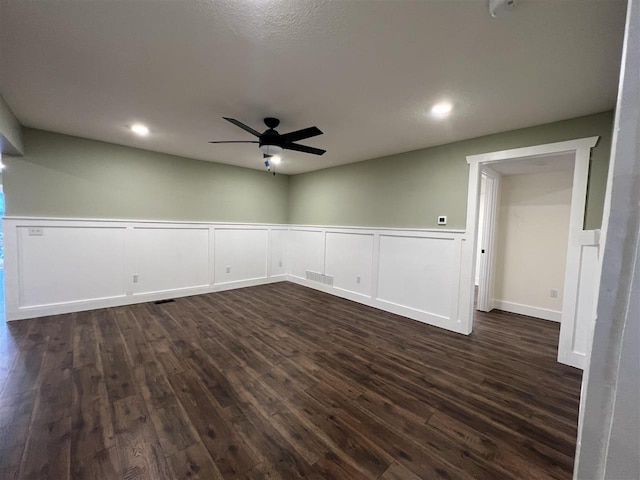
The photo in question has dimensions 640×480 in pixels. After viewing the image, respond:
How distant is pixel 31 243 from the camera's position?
345cm

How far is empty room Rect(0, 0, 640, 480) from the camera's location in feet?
4.72

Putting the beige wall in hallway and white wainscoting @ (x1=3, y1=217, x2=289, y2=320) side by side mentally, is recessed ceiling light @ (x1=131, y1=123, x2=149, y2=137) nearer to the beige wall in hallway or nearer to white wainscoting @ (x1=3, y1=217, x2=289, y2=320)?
A: white wainscoting @ (x1=3, y1=217, x2=289, y2=320)

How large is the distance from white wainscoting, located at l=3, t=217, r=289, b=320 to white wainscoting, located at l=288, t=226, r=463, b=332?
4.88ft

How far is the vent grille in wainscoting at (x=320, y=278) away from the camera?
515cm

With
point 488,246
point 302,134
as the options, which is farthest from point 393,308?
point 302,134

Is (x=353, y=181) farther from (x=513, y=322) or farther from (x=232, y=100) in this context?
(x=513, y=322)

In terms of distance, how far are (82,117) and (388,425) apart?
4.17 meters

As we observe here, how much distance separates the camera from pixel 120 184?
159 inches

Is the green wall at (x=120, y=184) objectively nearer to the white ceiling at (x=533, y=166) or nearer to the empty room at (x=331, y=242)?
the empty room at (x=331, y=242)

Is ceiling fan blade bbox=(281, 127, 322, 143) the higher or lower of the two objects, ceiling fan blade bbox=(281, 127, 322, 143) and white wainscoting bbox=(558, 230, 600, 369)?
the higher

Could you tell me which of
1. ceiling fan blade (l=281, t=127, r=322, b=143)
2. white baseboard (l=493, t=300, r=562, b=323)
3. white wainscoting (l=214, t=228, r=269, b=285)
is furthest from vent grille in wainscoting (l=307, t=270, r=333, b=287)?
ceiling fan blade (l=281, t=127, r=322, b=143)

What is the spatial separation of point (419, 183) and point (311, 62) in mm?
2470

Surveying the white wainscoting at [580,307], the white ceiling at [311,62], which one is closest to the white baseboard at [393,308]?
the white wainscoting at [580,307]

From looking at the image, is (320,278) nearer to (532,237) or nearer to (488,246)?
(488,246)
